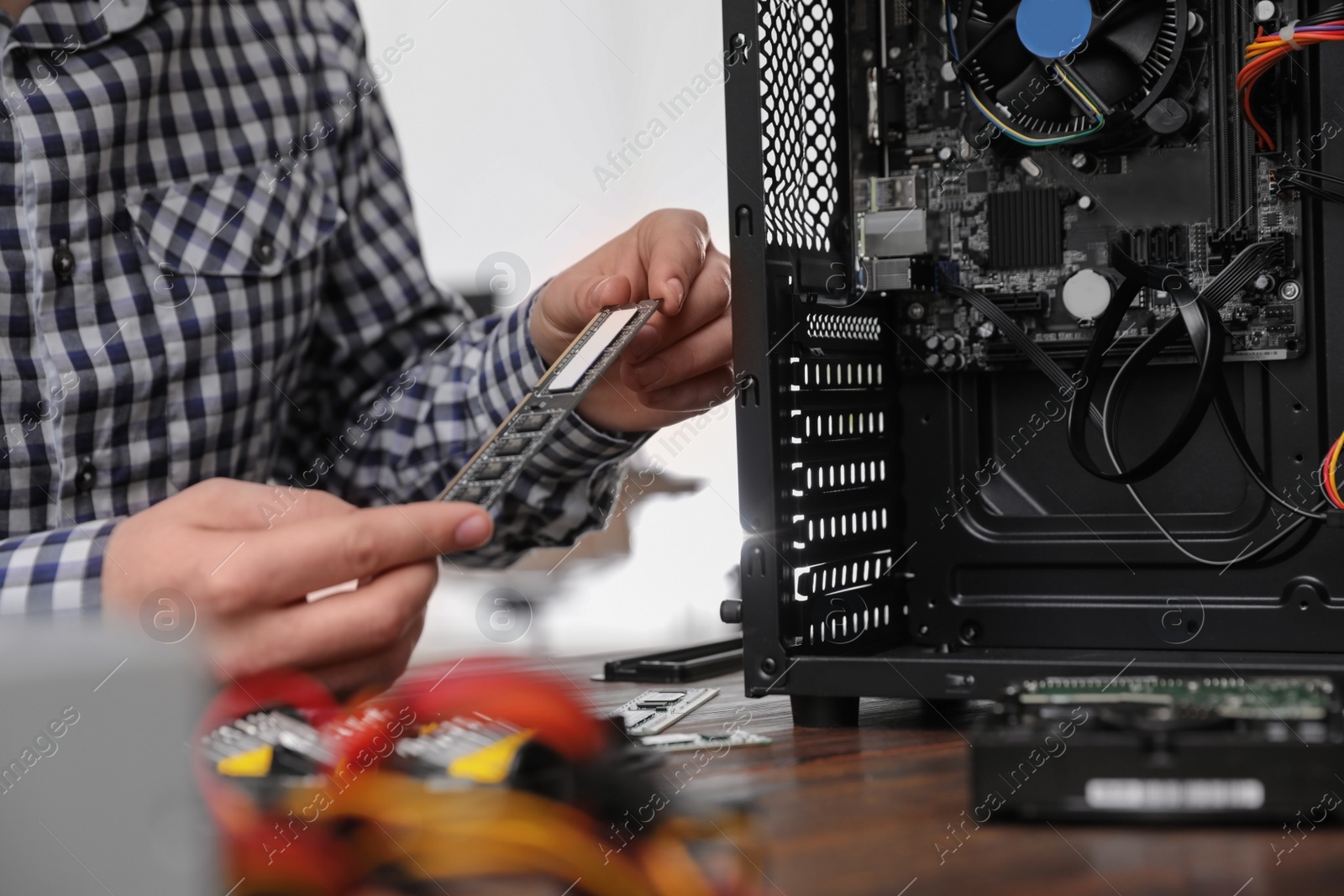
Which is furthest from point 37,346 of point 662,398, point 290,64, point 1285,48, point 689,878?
point 1285,48

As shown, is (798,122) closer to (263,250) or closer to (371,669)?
(371,669)

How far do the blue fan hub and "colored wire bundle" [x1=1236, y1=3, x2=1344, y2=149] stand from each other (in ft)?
0.35

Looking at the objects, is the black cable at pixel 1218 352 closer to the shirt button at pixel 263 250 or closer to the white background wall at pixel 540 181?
the shirt button at pixel 263 250

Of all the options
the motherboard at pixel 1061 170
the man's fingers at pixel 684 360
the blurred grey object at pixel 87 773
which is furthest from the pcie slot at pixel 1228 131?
the blurred grey object at pixel 87 773

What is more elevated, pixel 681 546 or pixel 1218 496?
pixel 1218 496

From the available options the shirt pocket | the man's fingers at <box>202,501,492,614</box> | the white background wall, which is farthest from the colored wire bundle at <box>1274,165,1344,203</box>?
the white background wall

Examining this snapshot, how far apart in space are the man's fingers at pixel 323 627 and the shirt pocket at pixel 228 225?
1.90 ft

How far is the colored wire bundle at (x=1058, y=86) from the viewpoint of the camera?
816 millimetres

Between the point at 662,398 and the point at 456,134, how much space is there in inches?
112

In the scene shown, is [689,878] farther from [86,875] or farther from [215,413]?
[215,413]

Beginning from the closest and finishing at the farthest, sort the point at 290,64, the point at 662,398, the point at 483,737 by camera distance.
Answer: the point at 483,737
the point at 662,398
the point at 290,64

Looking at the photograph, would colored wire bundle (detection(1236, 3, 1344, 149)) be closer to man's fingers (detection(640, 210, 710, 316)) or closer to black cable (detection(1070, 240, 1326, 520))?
black cable (detection(1070, 240, 1326, 520))

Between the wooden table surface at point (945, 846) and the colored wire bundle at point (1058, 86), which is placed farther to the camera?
the colored wire bundle at point (1058, 86)

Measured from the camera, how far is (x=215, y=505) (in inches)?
28.9
